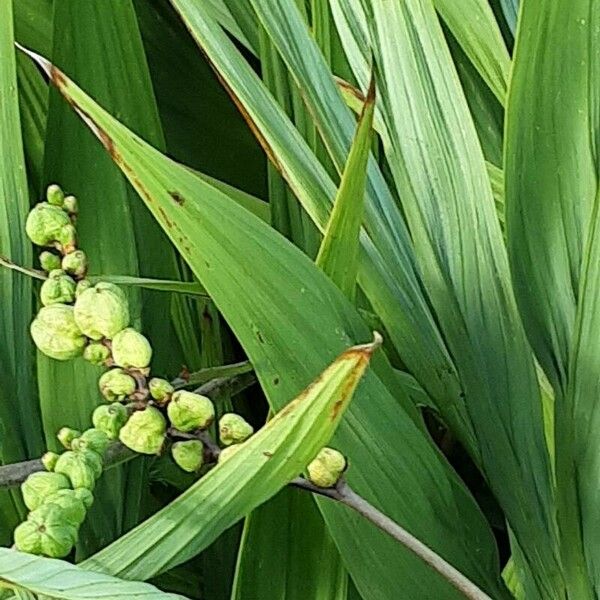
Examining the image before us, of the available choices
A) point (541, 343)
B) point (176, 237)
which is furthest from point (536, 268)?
point (176, 237)

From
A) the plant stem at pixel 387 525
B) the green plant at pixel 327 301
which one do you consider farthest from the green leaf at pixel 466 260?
the plant stem at pixel 387 525

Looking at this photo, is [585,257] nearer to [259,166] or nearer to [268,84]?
[268,84]

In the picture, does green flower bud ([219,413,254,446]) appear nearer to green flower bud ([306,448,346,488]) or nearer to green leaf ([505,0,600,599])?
green flower bud ([306,448,346,488])

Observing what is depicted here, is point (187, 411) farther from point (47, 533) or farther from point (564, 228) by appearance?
point (564, 228)

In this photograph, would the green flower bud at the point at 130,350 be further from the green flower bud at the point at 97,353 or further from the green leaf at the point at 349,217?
the green leaf at the point at 349,217

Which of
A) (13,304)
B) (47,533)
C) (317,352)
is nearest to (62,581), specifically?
(47,533)

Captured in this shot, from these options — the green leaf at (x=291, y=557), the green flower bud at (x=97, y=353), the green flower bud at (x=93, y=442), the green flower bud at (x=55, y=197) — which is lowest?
the green leaf at (x=291, y=557)

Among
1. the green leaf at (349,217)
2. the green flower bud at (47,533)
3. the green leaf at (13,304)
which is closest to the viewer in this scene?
the green flower bud at (47,533)

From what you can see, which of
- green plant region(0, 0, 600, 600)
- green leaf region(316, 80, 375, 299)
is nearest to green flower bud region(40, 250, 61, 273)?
green plant region(0, 0, 600, 600)
